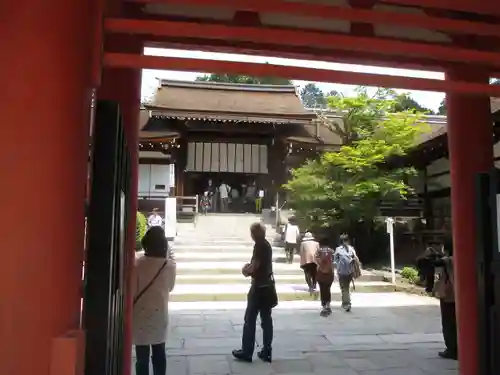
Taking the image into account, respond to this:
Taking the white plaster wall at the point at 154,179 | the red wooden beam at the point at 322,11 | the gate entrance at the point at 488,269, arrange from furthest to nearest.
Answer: the white plaster wall at the point at 154,179 → the gate entrance at the point at 488,269 → the red wooden beam at the point at 322,11

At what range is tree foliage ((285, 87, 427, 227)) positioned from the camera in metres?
13.7

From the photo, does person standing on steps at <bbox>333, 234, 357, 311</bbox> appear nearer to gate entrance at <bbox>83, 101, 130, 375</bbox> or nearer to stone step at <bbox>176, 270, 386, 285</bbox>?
stone step at <bbox>176, 270, 386, 285</bbox>

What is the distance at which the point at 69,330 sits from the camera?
1.49 metres

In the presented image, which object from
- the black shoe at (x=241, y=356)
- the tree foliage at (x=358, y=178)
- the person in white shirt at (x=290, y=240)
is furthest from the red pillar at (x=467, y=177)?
the tree foliage at (x=358, y=178)

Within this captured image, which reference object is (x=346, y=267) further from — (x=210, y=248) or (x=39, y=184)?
(x=39, y=184)

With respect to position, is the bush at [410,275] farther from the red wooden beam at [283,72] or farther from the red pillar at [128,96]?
the red wooden beam at [283,72]

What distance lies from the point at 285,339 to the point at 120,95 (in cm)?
425

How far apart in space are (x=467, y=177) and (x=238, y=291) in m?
6.98

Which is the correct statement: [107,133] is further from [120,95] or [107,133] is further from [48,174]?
[120,95]

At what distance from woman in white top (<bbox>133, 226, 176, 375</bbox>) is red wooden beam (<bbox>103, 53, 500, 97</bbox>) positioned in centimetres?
159

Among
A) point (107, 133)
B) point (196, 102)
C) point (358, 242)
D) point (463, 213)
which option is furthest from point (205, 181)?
point (107, 133)

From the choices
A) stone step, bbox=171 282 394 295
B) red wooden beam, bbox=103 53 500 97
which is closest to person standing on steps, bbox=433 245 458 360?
red wooden beam, bbox=103 53 500 97

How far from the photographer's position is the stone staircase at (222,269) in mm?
9852

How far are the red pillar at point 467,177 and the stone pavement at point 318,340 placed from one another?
1238mm
